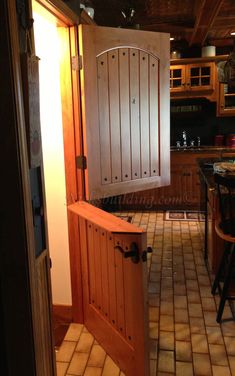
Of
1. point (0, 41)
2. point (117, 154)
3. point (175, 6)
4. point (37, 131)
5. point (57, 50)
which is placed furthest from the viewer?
point (175, 6)

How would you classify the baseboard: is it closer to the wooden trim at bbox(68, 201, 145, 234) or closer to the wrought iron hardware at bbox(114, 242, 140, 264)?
the wooden trim at bbox(68, 201, 145, 234)

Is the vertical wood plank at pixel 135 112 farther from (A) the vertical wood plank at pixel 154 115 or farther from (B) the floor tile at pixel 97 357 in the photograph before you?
(B) the floor tile at pixel 97 357

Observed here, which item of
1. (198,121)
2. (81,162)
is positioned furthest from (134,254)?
(198,121)

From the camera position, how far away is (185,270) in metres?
3.33

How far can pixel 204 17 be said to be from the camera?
3.67m

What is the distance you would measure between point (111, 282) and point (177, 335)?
28.3 inches

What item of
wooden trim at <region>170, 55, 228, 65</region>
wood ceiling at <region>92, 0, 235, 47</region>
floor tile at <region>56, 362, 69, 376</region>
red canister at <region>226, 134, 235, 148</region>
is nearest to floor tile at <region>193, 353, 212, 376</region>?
floor tile at <region>56, 362, 69, 376</region>

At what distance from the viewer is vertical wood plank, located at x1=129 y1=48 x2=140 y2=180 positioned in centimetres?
221

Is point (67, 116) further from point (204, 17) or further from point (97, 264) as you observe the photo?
point (204, 17)

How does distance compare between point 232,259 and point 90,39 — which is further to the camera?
point 232,259

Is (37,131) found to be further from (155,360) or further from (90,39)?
(155,360)

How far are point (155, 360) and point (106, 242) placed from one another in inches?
31.3

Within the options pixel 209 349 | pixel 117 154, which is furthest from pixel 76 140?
pixel 209 349

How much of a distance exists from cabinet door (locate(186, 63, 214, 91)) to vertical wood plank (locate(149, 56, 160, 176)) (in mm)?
3193
